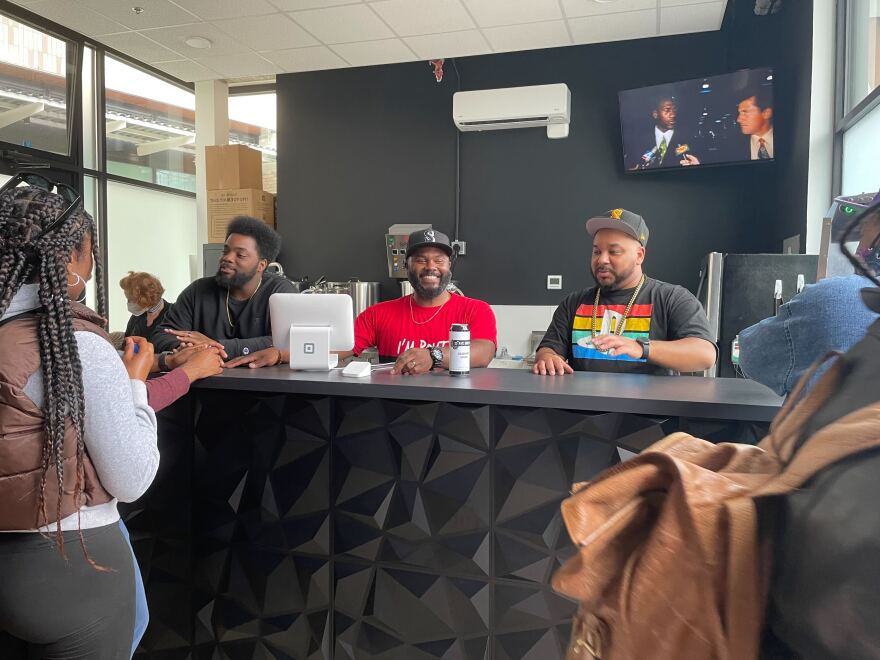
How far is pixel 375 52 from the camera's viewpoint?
16.3 feet

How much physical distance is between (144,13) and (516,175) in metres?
3.00

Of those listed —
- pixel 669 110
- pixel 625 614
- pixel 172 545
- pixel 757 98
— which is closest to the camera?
pixel 625 614

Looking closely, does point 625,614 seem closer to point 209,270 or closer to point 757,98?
point 757,98

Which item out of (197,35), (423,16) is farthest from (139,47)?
(423,16)

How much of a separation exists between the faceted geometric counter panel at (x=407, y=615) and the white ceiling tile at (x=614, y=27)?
3963 mm

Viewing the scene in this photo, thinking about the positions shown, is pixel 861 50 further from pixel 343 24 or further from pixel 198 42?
pixel 198 42

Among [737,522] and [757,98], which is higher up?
[757,98]

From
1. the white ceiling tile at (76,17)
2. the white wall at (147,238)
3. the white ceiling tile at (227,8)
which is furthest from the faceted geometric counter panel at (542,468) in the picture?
the white wall at (147,238)

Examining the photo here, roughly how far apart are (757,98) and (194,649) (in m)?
4.32

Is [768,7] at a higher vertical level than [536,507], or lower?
higher

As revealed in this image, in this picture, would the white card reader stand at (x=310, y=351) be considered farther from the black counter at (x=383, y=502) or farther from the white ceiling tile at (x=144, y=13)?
the white ceiling tile at (x=144, y=13)

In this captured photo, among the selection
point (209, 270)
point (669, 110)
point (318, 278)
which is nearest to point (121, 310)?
point (209, 270)

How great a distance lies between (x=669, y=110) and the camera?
439cm

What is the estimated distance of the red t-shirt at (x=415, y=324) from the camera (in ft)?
9.45
